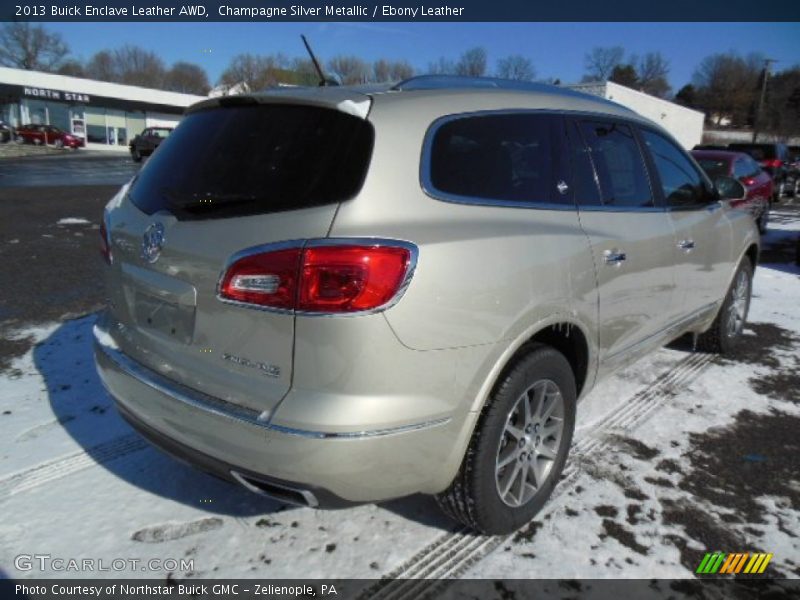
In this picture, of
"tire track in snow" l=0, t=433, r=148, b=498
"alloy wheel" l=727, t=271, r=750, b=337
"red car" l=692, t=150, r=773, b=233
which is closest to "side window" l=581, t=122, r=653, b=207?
"alloy wheel" l=727, t=271, r=750, b=337

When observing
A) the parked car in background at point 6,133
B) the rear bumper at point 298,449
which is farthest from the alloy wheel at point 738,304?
the parked car in background at point 6,133

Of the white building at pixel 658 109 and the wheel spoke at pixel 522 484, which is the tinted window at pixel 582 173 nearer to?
the wheel spoke at pixel 522 484

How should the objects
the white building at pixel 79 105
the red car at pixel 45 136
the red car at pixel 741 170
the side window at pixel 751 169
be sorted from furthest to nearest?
the white building at pixel 79 105
the red car at pixel 45 136
the side window at pixel 751 169
the red car at pixel 741 170

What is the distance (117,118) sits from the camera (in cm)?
4772

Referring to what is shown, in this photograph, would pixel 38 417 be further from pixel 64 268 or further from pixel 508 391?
pixel 64 268

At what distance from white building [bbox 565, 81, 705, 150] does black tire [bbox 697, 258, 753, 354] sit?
82.8ft

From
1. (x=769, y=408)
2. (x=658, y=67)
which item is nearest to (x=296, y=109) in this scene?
(x=769, y=408)

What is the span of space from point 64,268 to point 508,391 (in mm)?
5959

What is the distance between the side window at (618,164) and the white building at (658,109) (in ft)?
87.5

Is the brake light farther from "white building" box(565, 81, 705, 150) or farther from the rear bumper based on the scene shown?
"white building" box(565, 81, 705, 150)

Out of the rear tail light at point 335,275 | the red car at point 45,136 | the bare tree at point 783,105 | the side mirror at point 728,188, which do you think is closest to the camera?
the rear tail light at point 335,275

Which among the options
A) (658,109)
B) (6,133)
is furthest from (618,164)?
(6,133)

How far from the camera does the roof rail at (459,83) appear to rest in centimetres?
228

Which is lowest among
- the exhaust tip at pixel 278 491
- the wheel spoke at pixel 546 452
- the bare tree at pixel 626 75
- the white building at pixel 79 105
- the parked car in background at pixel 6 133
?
the wheel spoke at pixel 546 452
